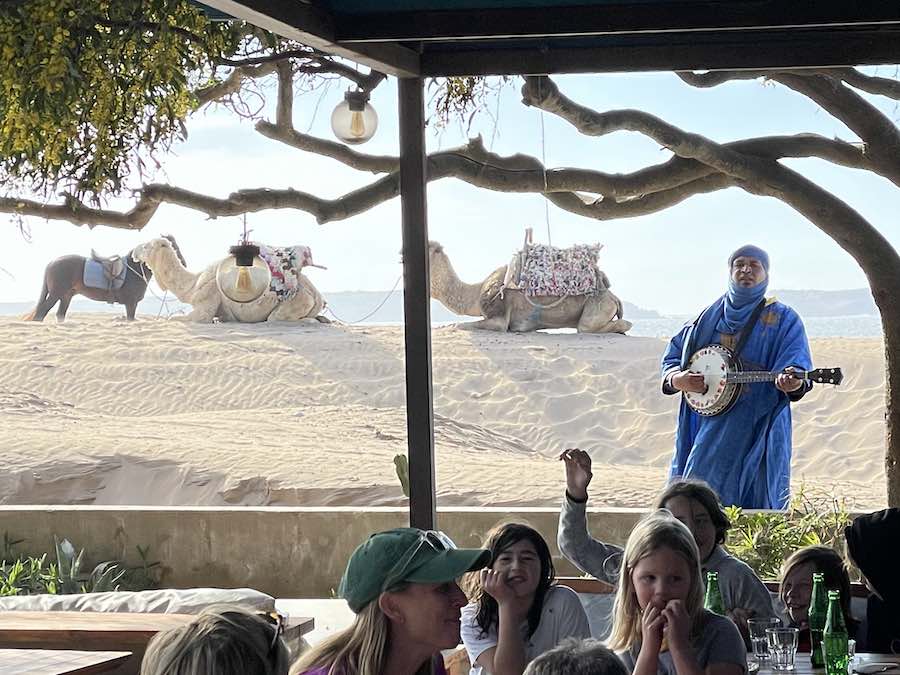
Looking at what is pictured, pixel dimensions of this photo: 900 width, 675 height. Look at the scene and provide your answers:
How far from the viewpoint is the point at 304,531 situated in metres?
8.34

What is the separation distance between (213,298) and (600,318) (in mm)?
7158

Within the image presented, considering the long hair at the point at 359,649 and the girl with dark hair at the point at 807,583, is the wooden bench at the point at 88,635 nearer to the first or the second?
the girl with dark hair at the point at 807,583

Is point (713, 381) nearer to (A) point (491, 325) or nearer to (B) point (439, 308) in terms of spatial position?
(A) point (491, 325)

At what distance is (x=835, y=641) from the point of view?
316 cm

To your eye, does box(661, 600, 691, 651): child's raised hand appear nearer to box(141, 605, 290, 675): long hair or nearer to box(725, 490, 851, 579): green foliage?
box(141, 605, 290, 675): long hair

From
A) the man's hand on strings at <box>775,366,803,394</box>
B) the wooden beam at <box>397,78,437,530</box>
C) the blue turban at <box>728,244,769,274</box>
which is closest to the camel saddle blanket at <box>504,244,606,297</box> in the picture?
the blue turban at <box>728,244,769,274</box>

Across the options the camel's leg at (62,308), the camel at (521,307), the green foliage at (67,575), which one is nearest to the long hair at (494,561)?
the green foliage at (67,575)

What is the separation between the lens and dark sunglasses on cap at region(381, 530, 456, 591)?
7.91 ft

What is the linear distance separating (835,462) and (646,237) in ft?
44.6

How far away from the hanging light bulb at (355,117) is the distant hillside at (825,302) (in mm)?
26937

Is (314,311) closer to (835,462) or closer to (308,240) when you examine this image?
(308,240)

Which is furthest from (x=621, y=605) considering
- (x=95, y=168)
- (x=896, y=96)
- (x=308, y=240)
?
(x=308, y=240)

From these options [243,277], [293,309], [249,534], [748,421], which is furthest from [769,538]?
[293,309]

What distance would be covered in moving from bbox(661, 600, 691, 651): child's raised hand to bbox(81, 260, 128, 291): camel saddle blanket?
71.7ft
